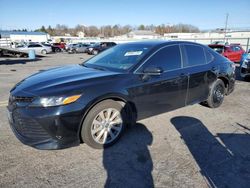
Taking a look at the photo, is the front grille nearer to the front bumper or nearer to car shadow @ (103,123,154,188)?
the front bumper

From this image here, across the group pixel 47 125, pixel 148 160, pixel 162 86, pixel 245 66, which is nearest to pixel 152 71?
pixel 162 86

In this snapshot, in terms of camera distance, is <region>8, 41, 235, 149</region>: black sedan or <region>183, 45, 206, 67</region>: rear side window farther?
<region>183, 45, 206, 67</region>: rear side window

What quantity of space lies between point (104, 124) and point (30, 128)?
1.06m

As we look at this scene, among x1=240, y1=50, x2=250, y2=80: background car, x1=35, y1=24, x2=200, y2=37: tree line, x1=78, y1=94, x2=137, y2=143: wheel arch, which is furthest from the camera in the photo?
x1=35, y1=24, x2=200, y2=37: tree line

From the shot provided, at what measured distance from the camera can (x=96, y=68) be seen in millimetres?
3914

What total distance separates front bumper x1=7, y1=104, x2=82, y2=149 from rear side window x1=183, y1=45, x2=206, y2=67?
8.40ft

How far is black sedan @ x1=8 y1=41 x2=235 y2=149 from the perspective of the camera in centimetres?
284

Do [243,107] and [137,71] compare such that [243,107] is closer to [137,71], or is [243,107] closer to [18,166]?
[137,71]

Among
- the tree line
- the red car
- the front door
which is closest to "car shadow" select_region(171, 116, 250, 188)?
the front door

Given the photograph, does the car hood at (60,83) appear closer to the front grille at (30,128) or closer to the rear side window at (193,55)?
the front grille at (30,128)

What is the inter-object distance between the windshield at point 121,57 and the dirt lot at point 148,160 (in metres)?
1.23

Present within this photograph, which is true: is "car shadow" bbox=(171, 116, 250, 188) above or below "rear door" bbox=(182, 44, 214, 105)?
below

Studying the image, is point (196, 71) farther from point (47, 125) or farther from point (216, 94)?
point (47, 125)

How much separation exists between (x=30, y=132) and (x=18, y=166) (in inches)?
19.0
